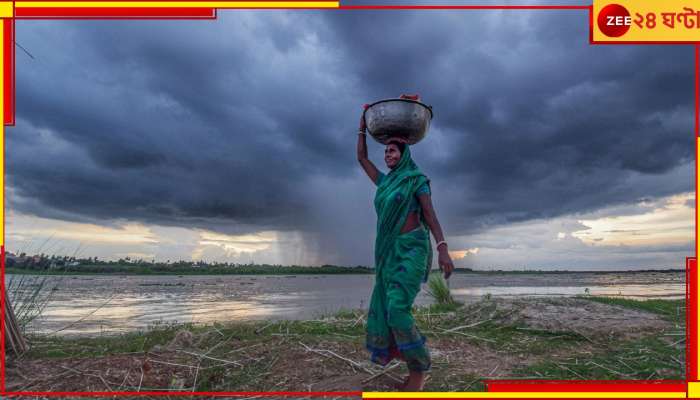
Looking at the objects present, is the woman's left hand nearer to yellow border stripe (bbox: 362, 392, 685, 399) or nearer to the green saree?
the green saree

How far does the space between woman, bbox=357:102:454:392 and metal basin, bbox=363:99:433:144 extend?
0.35ft

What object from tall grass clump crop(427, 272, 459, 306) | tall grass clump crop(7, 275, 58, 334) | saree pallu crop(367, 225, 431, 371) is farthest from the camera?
tall grass clump crop(427, 272, 459, 306)

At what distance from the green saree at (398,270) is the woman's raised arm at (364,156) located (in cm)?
30

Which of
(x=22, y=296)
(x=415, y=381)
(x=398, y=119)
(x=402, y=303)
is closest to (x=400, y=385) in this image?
(x=415, y=381)

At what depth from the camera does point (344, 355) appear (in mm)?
5559

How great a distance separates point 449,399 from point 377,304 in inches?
39.8

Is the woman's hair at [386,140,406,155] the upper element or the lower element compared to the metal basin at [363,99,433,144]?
lower

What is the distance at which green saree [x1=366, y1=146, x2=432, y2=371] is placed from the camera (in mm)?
4094

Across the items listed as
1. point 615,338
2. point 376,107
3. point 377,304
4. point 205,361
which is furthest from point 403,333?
point 615,338

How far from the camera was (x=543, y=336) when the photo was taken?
23.1 feet

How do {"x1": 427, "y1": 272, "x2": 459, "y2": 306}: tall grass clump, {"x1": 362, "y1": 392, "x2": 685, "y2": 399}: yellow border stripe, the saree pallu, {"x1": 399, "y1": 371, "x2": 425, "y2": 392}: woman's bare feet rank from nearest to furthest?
{"x1": 362, "y1": 392, "x2": 685, "y2": 399}: yellow border stripe → the saree pallu → {"x1": 399, "y1": 371, "x2": 425, "y2": 392}: woman's bare feet → {"x1": 427, "y1": 272, "x2": 459, "y2": 306}: tall grass clump

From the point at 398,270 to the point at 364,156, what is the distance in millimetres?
1319

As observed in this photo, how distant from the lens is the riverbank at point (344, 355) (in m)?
4.83

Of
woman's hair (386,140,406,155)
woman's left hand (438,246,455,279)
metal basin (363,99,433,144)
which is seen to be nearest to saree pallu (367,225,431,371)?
woman's left hand (438,246,455,279)
